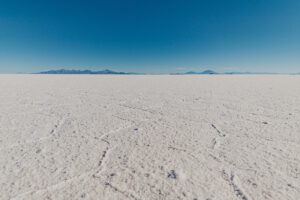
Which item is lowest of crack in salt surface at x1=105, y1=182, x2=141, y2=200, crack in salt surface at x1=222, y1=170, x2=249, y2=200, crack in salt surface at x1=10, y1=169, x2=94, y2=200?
crack in salt surface at x1=105, y1=182, x2=141, y2=200

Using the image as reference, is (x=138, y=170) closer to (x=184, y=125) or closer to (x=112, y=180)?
(x=112, y=180)

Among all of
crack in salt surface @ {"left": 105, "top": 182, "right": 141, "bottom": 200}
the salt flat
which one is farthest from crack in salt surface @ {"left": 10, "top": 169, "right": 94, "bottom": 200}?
crack in salt surface @ {"left": 105, "top": 182, "right": 141, "bottom": 200}

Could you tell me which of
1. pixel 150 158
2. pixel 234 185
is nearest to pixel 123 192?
pixel 150 158

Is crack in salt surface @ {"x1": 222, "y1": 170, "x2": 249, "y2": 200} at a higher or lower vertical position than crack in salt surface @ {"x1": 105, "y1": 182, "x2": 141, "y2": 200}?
higher

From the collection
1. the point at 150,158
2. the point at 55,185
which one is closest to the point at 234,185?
the point at 150,158

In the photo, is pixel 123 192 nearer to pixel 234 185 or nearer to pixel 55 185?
pixel 55 185

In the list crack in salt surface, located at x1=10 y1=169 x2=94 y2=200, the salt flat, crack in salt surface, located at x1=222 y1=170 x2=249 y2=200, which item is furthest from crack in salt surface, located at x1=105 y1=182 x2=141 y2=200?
crack in salt surface, located at x1=222 y1=170 x2=249 y2=200

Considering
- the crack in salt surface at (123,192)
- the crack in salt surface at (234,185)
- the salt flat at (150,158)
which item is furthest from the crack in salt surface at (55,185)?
the crack in salt surface at (234,185)

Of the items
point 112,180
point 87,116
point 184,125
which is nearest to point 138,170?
point 112,180

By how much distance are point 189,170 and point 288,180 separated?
2.44 feet

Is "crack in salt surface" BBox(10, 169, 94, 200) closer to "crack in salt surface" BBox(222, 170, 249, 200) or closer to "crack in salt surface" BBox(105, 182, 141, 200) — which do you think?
"crack in salt surface" BBox(105, 182, 141, 200)

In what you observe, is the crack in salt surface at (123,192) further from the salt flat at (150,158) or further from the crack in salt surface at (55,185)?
the crack in salt surface at (55,185)

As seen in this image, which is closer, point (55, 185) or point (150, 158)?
point (55, 185)

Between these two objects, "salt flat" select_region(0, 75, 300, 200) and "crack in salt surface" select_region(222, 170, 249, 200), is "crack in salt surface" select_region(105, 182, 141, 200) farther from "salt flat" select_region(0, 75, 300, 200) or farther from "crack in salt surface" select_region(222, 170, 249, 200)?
"crack in salt surface" select_region(222, 170, 249, 200)
